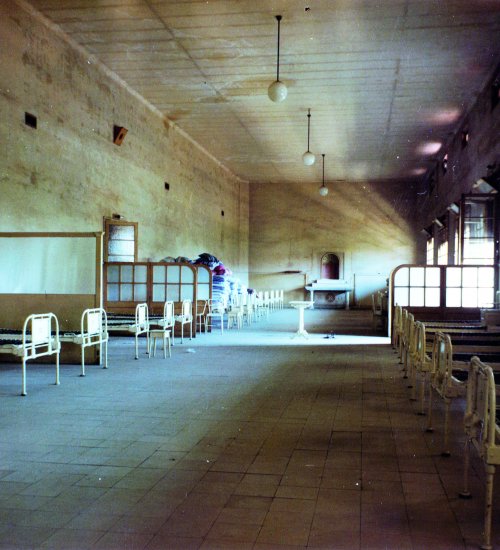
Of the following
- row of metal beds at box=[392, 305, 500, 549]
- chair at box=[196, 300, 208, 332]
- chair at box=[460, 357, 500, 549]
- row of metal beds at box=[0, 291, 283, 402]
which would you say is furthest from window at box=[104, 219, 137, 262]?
chair at box=[460, 357, 500, 549]

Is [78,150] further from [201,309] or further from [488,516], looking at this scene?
[488,516]

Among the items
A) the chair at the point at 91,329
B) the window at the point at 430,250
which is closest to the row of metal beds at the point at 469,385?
the chair at the point at 91,329

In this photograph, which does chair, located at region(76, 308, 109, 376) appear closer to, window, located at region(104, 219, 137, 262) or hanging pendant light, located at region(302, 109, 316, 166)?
window, located at region(104, 219, 137, 262)

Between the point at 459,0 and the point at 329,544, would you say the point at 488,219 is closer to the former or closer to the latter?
the point at 459,0

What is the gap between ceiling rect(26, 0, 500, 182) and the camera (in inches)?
362

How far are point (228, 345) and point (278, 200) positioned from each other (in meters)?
15.1

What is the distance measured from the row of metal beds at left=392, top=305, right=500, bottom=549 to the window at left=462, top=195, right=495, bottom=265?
431cm

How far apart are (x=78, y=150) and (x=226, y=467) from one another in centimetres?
879

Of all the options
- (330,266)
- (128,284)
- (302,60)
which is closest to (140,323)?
(128,284)

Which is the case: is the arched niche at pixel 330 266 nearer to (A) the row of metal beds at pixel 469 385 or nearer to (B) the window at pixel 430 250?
(B) the window at pixel 430 250

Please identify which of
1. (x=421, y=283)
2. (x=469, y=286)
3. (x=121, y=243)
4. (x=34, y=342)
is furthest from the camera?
(x=121, y=243)

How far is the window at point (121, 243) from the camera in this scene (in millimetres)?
12781

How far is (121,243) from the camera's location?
13.1 m

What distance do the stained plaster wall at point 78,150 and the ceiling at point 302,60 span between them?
1.58 ft
